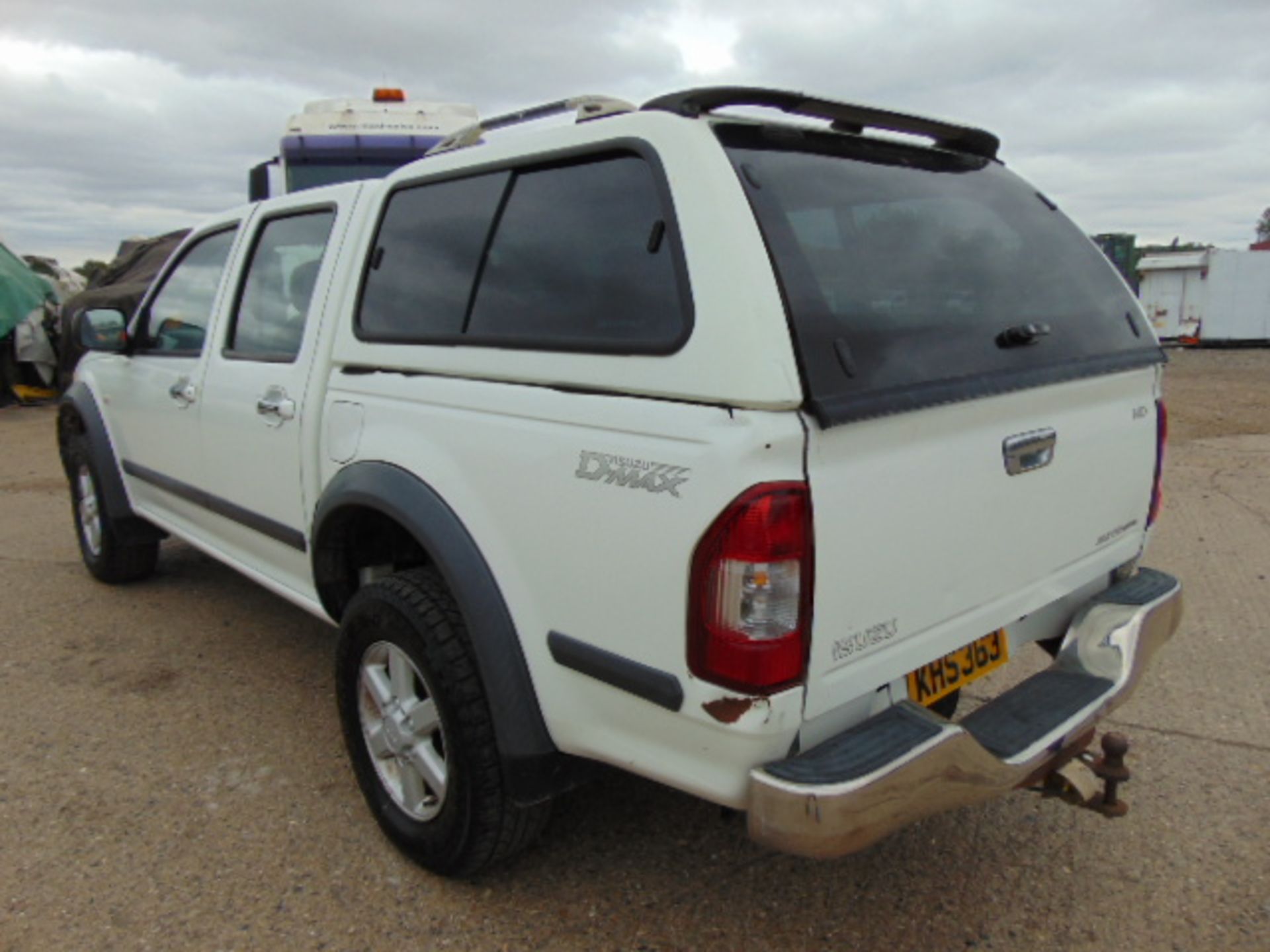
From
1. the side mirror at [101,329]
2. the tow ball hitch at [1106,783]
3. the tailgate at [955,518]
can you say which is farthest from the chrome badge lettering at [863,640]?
the side mirror at [101,329]

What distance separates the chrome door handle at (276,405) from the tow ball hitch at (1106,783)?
7.53 feet

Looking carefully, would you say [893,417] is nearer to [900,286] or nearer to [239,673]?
[900,286]

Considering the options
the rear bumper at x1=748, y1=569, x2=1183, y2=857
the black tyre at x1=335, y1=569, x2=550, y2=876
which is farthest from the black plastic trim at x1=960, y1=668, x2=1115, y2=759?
the black tyre at x1=335, y1=569, x2=550, y2=876

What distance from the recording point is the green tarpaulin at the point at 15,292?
12.4 meters

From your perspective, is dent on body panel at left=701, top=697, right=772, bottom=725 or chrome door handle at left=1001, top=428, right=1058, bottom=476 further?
chrome door handle at left=1001, top=428, right=1058, bottom=476

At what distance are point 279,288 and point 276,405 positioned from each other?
0.53 m

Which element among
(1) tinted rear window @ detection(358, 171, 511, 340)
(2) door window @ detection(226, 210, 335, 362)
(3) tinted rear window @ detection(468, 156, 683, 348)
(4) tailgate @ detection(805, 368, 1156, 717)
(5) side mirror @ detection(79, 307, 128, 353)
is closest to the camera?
(4) tailgate @ detection(805, 368, 1156, 717)

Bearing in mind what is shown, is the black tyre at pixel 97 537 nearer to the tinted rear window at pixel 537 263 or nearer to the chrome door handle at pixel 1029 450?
the tinted rear window at pixel 537 263

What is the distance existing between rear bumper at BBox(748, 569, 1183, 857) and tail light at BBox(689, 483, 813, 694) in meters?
0.19

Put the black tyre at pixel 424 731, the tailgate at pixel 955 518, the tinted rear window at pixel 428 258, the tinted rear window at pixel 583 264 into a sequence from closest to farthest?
1. the tailgate at pixel 955 518
2. the tinted rear window at pixel 583 264
3. the black tyre at pixel 424 731
4. the tinted rear window at pixel 428 258

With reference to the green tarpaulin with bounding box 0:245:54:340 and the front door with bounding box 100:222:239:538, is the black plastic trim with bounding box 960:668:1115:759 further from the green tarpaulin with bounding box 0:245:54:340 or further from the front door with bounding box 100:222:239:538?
the green tarpaulin with bounding box 0:245:54:340

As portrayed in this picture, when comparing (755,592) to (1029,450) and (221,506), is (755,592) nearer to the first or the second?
(1029,450)

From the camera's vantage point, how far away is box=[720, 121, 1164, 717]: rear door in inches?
72.4

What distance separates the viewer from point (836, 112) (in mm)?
2316
